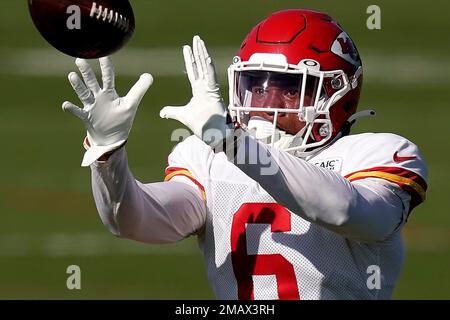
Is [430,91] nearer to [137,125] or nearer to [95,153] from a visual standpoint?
[137,125]

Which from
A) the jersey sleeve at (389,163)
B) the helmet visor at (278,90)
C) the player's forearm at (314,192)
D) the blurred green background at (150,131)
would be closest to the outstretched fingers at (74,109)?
the player's forearm at (314,192)

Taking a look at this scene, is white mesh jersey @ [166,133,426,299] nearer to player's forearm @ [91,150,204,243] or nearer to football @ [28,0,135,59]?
player's forearm @ [91,150,204,243]

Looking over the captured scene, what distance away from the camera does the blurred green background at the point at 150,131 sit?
454 cm

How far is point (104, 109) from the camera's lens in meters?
2.21

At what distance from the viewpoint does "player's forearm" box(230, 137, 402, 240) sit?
212 centimetres

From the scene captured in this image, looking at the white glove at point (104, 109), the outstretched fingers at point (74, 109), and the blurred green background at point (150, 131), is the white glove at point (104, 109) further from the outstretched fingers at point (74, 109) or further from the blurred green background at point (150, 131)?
the blurred green background at point (150, 131)

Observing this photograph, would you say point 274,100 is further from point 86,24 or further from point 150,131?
point 150,131

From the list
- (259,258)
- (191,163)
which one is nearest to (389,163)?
(259,258)

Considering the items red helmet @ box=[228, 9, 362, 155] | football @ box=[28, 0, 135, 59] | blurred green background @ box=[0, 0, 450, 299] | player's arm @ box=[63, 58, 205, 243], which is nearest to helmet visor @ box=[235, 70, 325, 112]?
red helmet @ box=[228, 9, 362, 155]

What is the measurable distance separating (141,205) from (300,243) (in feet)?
1.07

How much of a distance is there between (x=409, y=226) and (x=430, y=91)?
3.22ft

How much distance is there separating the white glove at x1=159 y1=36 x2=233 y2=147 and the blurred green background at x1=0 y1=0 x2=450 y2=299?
2277 mm

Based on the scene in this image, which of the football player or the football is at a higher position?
the football

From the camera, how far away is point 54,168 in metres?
5.18
